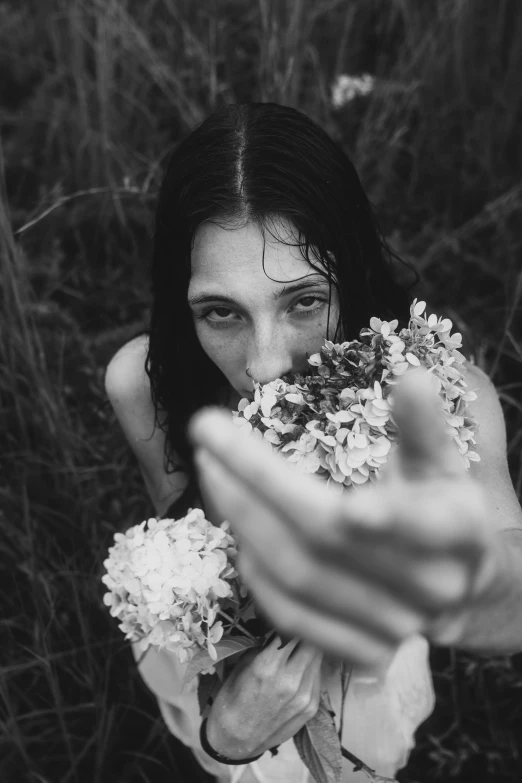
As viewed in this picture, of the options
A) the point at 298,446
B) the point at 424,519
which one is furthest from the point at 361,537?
the point at 298,446

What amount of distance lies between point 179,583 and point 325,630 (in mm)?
604

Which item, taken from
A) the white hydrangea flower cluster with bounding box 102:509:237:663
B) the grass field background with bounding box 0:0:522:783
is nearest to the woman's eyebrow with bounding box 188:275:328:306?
the white hydrangea flower cluster with bounding box 102:509:237:663

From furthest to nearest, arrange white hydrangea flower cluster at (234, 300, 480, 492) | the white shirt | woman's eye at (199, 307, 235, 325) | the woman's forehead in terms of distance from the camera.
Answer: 1. the white shirt
2. woman's eye at (199, 307, 235, 325)
3. the woman's forehead
4. white hydrangea flower cluster at (234, 300, 480, 492)

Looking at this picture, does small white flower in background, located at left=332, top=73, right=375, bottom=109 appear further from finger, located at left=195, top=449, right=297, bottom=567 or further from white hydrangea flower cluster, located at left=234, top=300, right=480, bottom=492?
finger, located at left=195, top=449, right=297, bottom=567

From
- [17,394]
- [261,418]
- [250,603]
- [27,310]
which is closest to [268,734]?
[250,603]

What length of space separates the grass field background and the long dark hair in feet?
1.73

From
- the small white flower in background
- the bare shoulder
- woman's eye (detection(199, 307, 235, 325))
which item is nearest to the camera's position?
woman's eye (detection(199, 307, 235, 325))

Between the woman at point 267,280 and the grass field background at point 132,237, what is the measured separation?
0.52 meters

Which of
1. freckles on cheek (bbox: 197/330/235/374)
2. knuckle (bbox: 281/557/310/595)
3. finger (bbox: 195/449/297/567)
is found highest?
finger (bbox: 195/449/297/567)

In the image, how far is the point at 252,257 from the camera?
52.4 inches

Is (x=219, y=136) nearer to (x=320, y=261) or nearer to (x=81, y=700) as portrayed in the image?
(x=320, y=261)

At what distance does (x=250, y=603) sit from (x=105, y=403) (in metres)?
1.19

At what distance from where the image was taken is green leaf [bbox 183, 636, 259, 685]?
121 cm

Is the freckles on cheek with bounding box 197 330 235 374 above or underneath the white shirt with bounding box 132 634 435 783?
above
